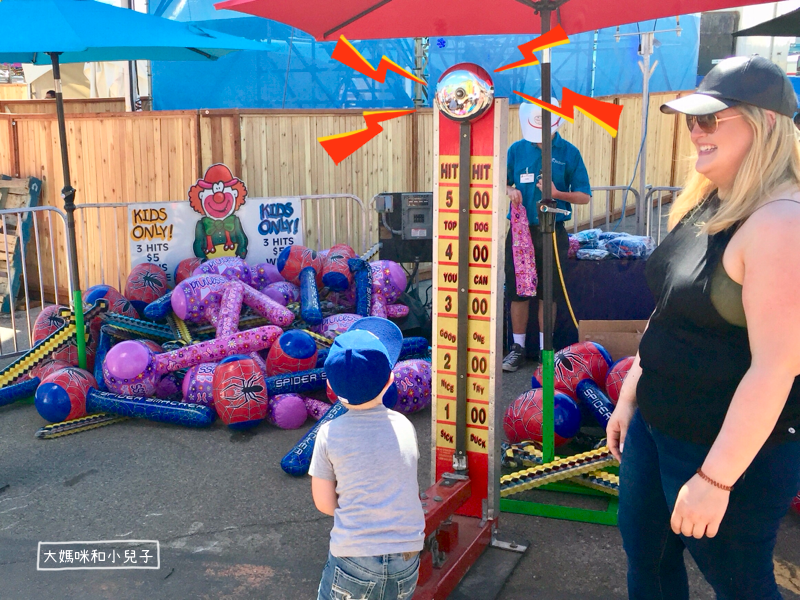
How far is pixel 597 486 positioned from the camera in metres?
4.08

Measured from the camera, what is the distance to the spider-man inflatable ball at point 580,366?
15.3 feet

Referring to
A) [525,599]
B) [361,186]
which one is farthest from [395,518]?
[361,186]

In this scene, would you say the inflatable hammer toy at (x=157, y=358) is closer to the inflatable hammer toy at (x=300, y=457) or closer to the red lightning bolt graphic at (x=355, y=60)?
the inflatable hammer toy at (x=300, y=457)

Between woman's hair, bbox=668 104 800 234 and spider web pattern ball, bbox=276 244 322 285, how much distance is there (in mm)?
4882

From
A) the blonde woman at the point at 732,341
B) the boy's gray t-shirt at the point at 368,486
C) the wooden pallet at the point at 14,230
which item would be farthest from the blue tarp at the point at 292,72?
the blonde woman at the point at 732,341

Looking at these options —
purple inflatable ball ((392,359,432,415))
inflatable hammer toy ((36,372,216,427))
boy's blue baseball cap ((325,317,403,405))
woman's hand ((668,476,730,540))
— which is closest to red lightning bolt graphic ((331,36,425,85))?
boy's blue baseball cap ((325,317,403,405))

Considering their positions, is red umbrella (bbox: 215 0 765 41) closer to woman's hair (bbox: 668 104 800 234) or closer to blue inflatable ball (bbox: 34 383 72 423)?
woman's hair (bbox: 668 104 800 234)

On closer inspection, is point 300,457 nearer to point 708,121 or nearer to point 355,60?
point 355,60

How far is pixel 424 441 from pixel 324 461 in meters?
2.68

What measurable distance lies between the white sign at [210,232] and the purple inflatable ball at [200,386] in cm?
181

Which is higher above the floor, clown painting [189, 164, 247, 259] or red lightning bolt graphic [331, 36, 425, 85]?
red lightning bolt graphic [331, 36, 425, 85]

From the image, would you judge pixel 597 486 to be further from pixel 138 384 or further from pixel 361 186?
pixel 361 186

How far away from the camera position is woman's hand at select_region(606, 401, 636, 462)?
94.7 inches

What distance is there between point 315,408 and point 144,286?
81.0 inches
